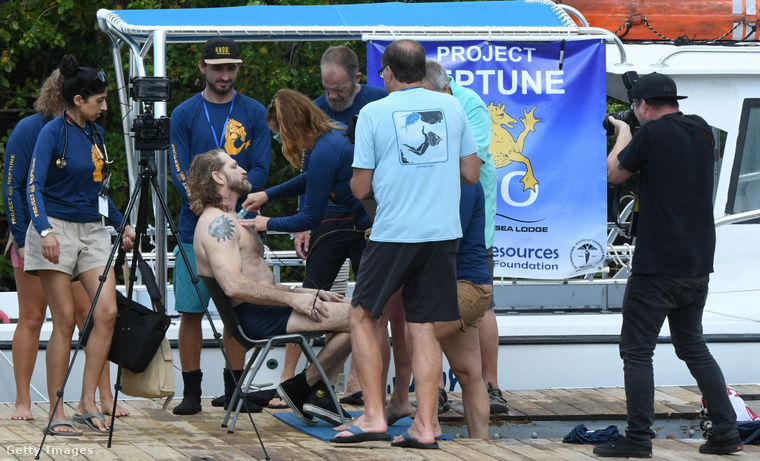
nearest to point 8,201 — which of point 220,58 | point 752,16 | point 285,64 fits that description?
point 220,58

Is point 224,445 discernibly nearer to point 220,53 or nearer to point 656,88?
point 220,53

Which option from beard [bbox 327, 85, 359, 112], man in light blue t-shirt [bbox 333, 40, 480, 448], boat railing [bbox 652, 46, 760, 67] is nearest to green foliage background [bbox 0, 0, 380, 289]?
boat railing [bbox 652, 46, 760, 67]

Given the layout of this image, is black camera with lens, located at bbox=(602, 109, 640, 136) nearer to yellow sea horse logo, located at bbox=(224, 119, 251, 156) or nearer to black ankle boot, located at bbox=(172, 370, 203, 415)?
yellow sea horse logo, located at bbox=(224, 119, 251, 156)

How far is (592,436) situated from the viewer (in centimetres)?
567

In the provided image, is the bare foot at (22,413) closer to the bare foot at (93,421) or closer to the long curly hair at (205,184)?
the bare foot at (93,421)

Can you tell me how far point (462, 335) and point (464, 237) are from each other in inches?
18.0

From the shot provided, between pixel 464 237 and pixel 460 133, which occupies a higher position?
pixel 460 133

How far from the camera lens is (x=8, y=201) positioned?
603 cm

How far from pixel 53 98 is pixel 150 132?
2.11ft

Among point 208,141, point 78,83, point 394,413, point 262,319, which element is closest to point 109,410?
point 262,319

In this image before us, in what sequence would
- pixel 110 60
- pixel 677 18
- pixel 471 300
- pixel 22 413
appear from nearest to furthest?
1. pixel 471 300
2. pixel 22 413
3. pixel 677 18
4. pixel 110 60

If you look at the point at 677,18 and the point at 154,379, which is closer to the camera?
the point at 154,379

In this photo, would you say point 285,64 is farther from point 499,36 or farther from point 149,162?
point 149,162

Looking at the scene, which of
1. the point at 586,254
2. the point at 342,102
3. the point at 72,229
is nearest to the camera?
the point at 72,229
